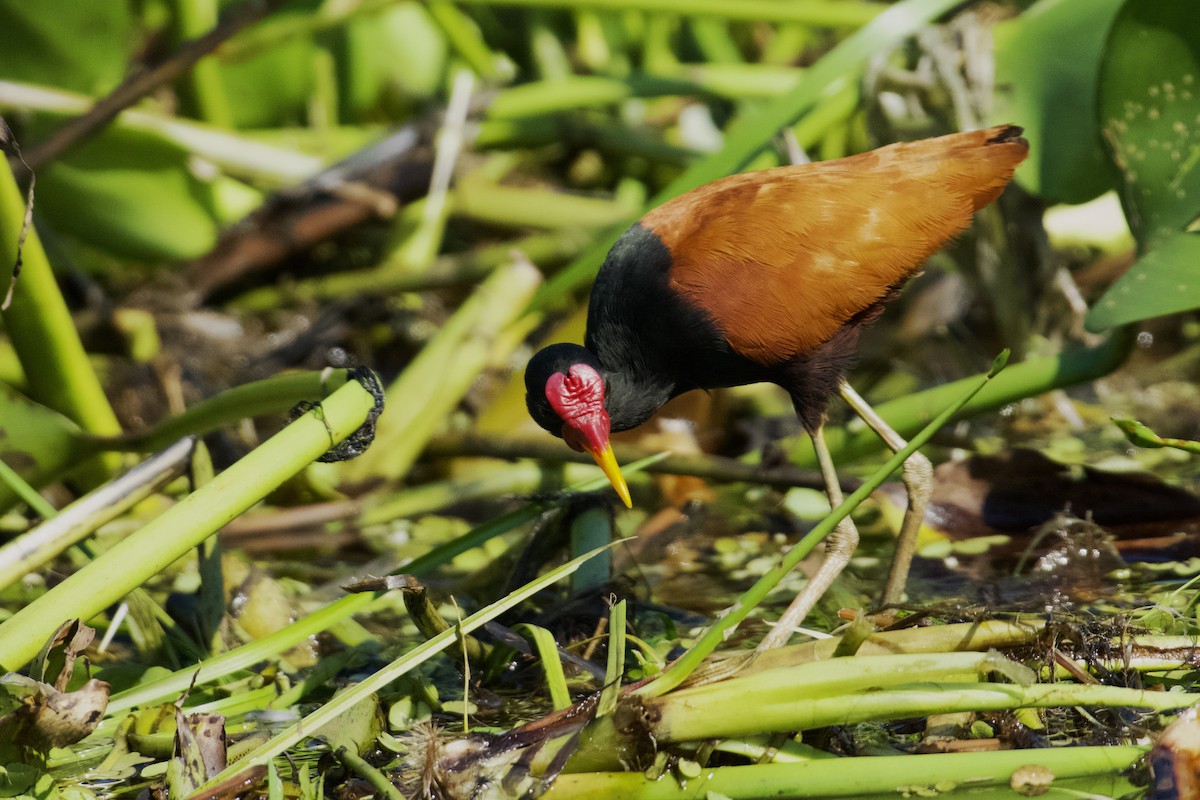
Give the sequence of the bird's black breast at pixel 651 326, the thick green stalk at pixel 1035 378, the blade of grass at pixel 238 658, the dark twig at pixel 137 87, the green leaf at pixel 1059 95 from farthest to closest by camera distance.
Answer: the dark twig at pixel 137 87 < the green leaf at pixel 1059 95 < the thick green stalk at pixel 1035 378 < the bird's black breast at pixel 651 326 < the blade of grass at pixel 238 658

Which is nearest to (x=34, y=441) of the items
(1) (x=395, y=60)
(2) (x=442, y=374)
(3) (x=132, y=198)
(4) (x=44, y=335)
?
(4) (x=44, y=335)

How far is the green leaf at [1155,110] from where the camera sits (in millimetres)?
2762

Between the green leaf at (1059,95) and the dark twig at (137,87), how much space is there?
6.52 feet

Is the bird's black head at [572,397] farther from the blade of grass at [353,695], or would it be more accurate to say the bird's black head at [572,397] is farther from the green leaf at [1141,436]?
the green leaf at [1141,436]

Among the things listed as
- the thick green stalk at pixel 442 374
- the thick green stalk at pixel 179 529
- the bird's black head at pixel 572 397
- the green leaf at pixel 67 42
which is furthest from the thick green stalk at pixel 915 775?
the green leaf at pixel 67 42

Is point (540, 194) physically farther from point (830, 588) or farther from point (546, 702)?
point (546, 702)

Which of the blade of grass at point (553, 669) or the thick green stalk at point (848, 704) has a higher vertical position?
the blade of grass at point (553, 669)

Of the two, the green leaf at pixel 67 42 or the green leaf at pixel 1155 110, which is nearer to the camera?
the green leaf at pixel 1155 110

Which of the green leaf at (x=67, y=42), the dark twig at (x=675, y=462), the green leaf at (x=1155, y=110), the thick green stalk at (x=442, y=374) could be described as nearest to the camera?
the green leaf at (x=1155, y=110)

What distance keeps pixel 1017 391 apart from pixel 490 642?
52.3 inches

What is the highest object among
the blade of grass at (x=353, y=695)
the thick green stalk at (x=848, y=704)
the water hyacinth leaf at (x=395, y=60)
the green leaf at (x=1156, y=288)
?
the water hyacinth leaf at (x=395, y=60)

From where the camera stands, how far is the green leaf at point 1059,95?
324 cm

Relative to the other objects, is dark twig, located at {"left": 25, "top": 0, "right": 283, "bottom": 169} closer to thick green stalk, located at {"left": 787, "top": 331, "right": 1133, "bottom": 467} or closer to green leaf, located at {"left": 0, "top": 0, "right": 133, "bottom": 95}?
green leaf, located at {"left": 0, "top": 0, "right": 133, "bottom": 95}

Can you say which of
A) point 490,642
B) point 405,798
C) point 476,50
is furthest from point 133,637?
point 476,50
